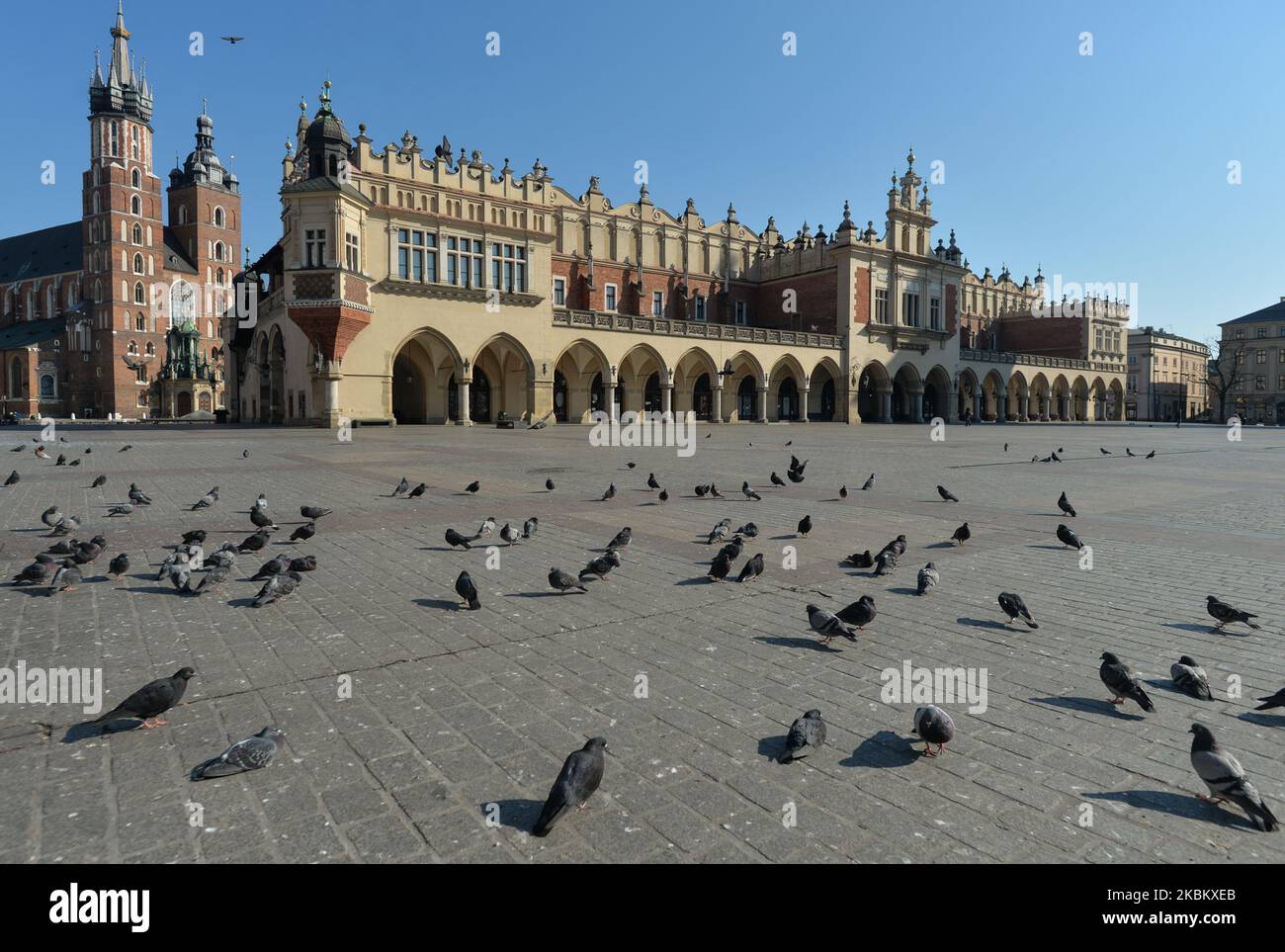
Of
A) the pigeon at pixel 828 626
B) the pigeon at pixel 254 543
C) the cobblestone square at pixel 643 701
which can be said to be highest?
the pigeon at pixel 254 543

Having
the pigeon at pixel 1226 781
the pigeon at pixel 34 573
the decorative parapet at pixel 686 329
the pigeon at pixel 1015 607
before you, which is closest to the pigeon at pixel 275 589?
the pigeon at pixel 34 573

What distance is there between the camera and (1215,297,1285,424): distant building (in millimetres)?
98875

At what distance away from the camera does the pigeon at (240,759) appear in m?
3.07

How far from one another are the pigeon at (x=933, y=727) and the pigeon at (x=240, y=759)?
9.24 feet

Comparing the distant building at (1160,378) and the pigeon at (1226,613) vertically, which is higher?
the distant building at (1160,378)

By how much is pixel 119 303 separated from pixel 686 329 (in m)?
80.5

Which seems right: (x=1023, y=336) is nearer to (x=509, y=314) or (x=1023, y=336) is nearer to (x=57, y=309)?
(x=509, y=314)

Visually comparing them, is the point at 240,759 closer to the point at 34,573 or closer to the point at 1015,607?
the point at 34,573

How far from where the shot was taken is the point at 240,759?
10.2 ft

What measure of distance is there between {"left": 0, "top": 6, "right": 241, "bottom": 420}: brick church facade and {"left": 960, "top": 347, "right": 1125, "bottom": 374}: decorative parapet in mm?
83825

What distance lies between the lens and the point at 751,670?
174 inches

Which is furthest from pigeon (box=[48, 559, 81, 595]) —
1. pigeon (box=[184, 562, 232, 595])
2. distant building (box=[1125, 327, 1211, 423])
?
distant building (box=[1125, 327, 1211, 423])

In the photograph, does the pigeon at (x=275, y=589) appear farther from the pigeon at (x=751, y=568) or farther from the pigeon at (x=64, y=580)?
the pigeon at (x=751, y=568)

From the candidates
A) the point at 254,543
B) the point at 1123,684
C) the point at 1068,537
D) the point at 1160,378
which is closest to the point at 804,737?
the point at 1123,684
